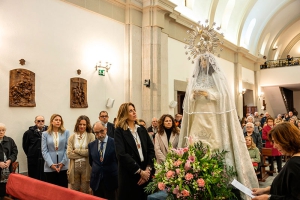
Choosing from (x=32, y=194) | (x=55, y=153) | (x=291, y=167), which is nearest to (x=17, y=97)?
(x=55, y=153)

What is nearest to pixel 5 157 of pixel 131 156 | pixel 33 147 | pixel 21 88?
pixel 33 147

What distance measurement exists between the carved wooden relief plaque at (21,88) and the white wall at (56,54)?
0.10 meters

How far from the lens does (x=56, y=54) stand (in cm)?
681

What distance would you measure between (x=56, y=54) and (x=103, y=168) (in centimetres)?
393

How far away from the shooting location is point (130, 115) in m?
3.52

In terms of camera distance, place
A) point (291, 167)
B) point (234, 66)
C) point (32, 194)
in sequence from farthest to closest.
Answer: point (234, 66) → point (32, 194) → point (291, 167)

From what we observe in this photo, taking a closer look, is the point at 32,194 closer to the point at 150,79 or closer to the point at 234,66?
the point at 150,79

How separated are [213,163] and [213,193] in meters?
0.27

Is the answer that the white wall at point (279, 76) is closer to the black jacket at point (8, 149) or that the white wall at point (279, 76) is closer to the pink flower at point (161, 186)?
the black jacket at point (8, 149)

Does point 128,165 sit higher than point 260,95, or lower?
lower

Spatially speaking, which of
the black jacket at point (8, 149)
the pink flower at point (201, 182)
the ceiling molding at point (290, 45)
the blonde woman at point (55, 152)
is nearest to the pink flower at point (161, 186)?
the pink flower at point (201, 182)

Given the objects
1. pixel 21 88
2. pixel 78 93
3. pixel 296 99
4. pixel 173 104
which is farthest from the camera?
pixel 296 99

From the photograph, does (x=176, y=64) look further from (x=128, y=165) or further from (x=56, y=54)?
(x=128, y=165)

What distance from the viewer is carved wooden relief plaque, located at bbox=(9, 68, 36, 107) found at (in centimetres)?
588
